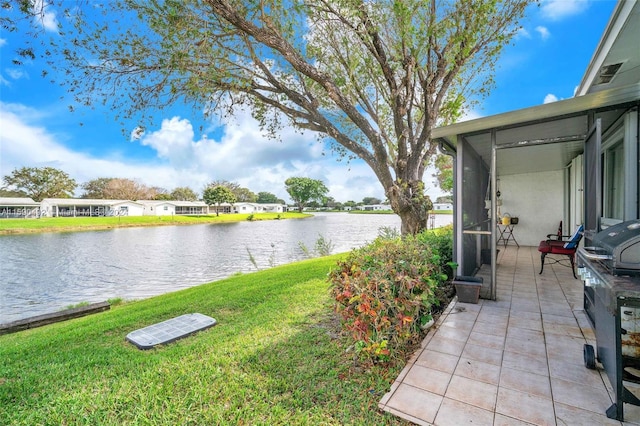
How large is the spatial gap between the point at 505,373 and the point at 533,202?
8064mm

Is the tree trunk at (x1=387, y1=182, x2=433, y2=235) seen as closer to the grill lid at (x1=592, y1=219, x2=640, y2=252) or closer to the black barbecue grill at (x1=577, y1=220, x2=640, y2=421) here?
the grill lid at (x1=592, y1=219, x2=640, y2=252)

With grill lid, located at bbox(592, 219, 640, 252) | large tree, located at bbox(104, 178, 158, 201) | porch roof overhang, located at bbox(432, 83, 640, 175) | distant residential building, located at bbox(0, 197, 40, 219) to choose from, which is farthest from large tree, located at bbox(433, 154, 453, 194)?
large tree, located at bbox(104, 178, 158, 201)

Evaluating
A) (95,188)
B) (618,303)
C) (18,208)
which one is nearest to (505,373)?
(618,303)

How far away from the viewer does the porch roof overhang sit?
294 cm

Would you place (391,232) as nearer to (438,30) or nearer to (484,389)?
(438,30)

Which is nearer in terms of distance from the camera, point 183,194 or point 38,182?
point 38,182

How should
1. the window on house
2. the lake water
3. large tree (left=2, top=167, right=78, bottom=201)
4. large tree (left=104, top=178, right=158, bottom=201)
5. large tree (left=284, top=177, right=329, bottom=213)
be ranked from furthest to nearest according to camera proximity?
1. large tree (left=284, top=177, right=329, bottom=213)
2. large tree (left=104, top=178, right=158, bottom=201)
3. large tree (left=2, top=167, right=78, bottom=201)
4. the lake water
5. the window on house

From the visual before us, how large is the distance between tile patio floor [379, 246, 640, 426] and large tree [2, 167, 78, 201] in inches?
2354

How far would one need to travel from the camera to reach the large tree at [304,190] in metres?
65.4

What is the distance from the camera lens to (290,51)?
4.59 metres

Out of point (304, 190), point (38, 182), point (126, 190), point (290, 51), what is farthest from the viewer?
point (304, 190)

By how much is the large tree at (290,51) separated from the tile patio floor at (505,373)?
3.25 m

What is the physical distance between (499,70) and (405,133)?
412cm

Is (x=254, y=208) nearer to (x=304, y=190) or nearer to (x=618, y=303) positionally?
(x=304, y=190)
